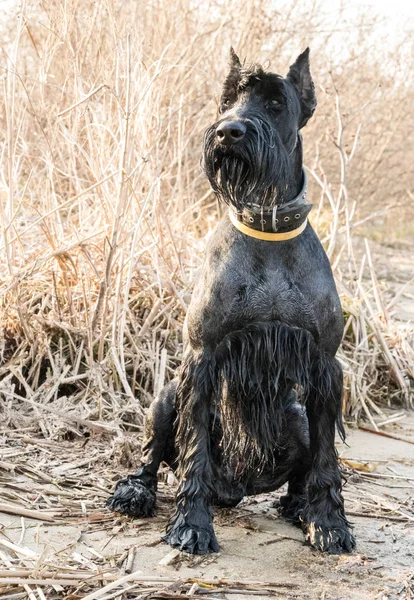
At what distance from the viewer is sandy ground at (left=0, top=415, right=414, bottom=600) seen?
104 inches

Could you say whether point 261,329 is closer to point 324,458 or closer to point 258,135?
point 324,458

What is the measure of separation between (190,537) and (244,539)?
0.89ft

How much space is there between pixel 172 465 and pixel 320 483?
25.6 inches

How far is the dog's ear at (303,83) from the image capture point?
2.96m

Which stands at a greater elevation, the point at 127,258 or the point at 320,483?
the point at 127,258

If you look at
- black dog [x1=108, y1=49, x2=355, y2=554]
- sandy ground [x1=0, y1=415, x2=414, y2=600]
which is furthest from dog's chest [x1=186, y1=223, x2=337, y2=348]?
sandy ground [x1=0, y1=415, x2=414, y2=600]

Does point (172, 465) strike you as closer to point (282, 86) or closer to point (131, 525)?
point (131, 525)

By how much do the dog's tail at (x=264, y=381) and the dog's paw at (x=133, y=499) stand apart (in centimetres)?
37

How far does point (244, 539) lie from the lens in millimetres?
3021

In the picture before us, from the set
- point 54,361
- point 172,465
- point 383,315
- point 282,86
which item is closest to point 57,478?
point 172,465

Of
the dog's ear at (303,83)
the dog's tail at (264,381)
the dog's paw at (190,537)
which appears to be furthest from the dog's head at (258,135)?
the dog's paw at (190,537)

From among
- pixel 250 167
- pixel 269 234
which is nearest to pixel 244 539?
pixel 269 234

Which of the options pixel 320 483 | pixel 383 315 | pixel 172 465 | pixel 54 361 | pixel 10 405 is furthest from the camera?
pixel 383 315

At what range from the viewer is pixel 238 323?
9.55ft
